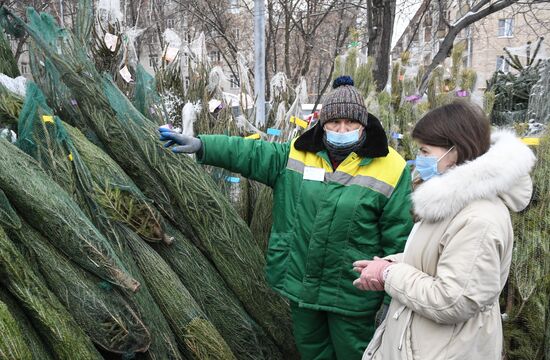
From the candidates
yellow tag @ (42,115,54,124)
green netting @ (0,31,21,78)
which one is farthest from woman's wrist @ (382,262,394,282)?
green netting @ (0,31,21,78)

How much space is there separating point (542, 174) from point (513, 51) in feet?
16.6

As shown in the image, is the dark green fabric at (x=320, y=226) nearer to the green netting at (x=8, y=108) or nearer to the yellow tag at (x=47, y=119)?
the yellow tag at (x=47, y=119)

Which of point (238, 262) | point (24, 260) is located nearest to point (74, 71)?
point (24, 260)

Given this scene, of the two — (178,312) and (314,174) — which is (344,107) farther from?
(178,312)

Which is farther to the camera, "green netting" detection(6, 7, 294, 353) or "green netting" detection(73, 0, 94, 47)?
"green netting" detection(73, 0, 94, 47)

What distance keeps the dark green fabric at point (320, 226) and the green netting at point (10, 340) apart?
969 millimetres

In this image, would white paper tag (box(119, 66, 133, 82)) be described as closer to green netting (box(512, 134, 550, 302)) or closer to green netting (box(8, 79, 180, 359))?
green netting (box(8, 79, 180, 359))

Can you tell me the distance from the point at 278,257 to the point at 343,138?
62 centimetres

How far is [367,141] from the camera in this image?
84.7 inches

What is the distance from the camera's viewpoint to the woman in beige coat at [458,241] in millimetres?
1417

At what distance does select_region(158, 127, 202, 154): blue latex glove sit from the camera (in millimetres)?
2090

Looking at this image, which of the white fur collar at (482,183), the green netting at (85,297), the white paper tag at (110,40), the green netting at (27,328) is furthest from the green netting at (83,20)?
the white fur collar at (482,183)

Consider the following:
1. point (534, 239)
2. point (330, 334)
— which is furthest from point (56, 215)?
point (534, 239)

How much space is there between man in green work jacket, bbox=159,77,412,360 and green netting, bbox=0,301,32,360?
899 millimetres
